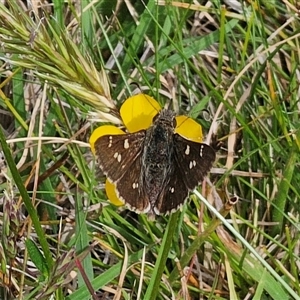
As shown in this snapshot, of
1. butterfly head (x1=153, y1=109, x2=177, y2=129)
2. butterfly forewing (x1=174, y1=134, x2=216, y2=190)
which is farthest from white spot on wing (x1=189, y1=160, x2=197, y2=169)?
butterfly head (x1=153, y1=109, x2=177, y2=129)

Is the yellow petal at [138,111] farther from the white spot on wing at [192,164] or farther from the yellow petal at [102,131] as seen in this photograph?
the white spot on wing at [192,164]

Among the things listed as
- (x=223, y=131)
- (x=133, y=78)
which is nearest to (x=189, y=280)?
(x=223, y=131)

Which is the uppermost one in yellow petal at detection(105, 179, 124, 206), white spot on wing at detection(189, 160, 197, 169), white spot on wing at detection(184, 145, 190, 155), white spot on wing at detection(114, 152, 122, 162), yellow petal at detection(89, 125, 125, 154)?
yellow petal at detection(89, 125, 125, 154)

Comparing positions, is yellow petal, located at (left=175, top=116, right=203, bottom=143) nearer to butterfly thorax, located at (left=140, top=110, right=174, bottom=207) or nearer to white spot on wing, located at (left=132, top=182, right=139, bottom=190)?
butterfly thorax, located at (left=140, top=110, right=174, bottom=207)

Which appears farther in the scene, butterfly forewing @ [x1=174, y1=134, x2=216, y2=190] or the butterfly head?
the butterfly head

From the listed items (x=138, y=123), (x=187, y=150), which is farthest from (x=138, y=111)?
(x=187, y=150)

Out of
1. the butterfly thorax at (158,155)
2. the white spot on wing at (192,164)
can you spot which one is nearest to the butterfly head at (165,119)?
the butterfly thorax at (158,155)
